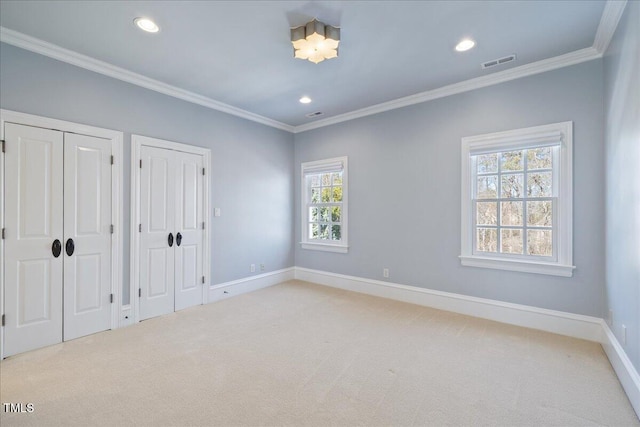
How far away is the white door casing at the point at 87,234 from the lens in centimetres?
294

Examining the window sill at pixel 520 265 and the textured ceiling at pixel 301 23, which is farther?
the window sill at pixel 520 265

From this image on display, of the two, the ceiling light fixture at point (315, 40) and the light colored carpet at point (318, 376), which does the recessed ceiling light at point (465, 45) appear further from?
the light colored carpet at point (318, 376)

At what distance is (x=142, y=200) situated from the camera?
350cm

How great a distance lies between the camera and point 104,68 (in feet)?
10.3

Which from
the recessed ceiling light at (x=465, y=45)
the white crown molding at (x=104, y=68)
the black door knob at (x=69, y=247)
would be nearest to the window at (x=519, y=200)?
the recessed ceiling light at (x=465, y=45)

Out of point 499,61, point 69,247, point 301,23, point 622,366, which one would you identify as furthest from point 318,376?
point 499,61

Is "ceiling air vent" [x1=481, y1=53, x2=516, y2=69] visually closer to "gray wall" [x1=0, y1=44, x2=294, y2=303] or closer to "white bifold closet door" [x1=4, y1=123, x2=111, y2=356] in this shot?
"gray wall" [x1=0, y1=44, x2=294, y2=303]

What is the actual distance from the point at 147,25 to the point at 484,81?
3.64 metres

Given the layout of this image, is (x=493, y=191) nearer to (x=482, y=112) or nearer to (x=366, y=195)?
(x=482, y=112)

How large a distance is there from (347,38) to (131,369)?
3.48 metres

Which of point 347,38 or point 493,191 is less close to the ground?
point 347,38

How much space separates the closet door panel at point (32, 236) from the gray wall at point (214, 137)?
0.36m

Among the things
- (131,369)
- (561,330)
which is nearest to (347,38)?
(131,369)

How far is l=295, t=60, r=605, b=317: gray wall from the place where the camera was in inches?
115
